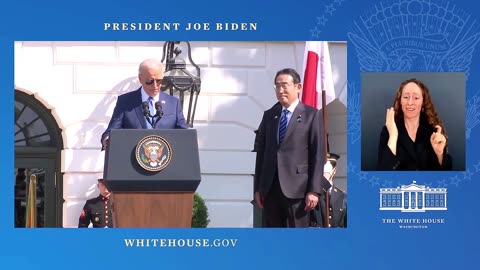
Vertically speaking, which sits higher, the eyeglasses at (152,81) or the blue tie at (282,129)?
the eyeglasses at (152,81)

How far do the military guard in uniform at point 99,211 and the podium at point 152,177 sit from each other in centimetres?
4

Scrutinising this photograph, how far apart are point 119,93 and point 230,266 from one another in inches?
47.4

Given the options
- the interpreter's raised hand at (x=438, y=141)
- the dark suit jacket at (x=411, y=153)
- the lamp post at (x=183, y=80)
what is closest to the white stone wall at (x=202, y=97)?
the lamp post at (x=183, y=80)

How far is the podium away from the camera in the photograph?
7.10 m

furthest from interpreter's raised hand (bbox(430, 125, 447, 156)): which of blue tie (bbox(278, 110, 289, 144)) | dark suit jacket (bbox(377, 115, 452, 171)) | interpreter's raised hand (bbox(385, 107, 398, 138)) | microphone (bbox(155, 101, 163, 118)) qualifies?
microphone (bbox(155, 101, 163, 118))

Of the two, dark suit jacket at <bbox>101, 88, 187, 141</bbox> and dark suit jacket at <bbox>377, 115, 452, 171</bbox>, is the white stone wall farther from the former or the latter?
dark suit jacket at <bbox>377, 115, 452, 171</bbox>

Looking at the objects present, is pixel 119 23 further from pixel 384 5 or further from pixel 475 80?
pixel 475 80

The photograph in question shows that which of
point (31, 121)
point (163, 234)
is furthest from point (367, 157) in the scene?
point (31, 121)

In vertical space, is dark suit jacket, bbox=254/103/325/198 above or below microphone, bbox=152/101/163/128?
below

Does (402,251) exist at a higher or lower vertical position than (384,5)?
lower

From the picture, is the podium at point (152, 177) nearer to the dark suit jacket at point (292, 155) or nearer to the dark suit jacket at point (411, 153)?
the dark suit jacket at point (292, 155)

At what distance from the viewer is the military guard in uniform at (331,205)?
23.5 feet

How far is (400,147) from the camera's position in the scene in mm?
7234

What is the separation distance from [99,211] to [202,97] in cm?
90
